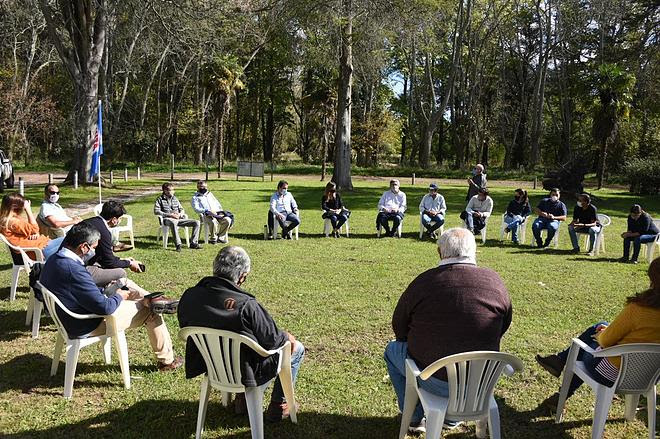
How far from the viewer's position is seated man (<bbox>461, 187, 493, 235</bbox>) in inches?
469

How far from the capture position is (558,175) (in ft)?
71.1

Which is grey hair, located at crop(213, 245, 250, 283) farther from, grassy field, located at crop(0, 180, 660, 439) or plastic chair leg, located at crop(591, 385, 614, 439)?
plastic chair leg, located at crop(591, 385, 614, 439)

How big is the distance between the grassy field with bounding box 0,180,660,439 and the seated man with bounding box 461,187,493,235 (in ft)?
1.59

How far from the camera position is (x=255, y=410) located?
3.47 meters

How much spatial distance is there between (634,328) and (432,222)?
28.4 feet

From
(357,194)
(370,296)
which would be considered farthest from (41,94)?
(370,296)

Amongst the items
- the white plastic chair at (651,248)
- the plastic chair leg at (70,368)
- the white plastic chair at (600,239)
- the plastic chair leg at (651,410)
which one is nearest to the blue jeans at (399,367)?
the plastic chair leg at (651,410)

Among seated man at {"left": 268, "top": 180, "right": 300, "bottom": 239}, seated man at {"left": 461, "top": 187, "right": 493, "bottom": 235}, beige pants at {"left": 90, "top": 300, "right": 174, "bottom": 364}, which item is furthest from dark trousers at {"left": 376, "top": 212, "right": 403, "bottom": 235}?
beige pants at {"left": 90, "top": 300, "right": 174, "bottom": 364}

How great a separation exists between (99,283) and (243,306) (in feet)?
7.02

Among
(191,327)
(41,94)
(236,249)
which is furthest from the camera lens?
(41,94)

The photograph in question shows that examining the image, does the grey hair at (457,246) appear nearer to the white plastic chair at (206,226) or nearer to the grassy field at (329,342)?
the grassy field at (329,342)

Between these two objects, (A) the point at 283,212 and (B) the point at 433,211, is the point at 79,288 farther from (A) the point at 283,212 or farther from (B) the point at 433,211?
(B) the point at 433,211

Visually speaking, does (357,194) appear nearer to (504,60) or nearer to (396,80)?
(504,60)

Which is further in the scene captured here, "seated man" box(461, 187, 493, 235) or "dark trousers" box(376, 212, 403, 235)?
"dark trousers" box(376, 212, 403, 235)
